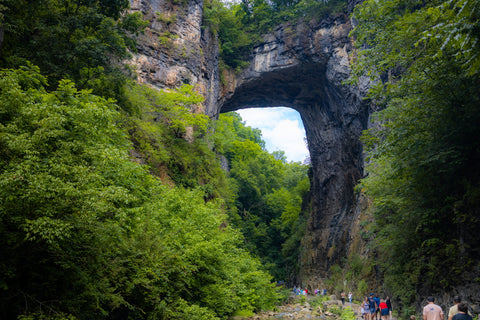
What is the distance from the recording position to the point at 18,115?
555cm

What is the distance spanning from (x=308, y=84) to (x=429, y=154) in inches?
882

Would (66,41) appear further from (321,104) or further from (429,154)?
(321,104)

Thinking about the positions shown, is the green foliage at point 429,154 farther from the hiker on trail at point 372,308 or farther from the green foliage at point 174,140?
the green foliage at point 174,140

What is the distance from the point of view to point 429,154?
28.5 feet

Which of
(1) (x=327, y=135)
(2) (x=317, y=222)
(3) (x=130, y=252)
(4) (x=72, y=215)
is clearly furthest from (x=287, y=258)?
(4) (x=72, y=215)

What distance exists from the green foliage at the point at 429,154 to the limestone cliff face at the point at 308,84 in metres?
13.3

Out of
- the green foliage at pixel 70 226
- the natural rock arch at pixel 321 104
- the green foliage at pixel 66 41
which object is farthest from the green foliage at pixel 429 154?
the natural rock arch at pixel 321 104

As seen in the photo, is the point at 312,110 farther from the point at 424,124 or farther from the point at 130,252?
the point at 130,252

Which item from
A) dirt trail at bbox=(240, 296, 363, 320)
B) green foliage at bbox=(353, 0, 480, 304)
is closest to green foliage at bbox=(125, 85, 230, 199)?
dirt trail at bbox=(240, 296, 363, 320)

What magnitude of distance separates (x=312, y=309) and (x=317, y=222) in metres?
11.0

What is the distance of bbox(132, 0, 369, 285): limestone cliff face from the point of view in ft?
74.9

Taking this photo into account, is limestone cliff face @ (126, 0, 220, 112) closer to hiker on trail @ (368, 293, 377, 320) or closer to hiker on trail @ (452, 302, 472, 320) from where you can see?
hiker on trail @ (368, 293, 377, 320)

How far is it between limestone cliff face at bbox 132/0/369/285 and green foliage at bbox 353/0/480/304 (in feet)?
43.7

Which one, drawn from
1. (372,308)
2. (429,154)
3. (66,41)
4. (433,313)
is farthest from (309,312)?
(66,41)
